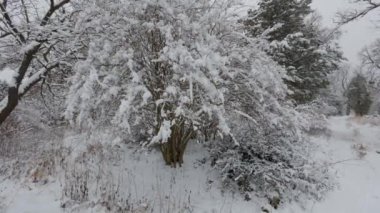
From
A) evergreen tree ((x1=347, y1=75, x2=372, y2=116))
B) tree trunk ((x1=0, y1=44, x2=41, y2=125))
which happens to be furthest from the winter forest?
evergreen tree ((x1=347, y1=75, x2=372, y2=116))

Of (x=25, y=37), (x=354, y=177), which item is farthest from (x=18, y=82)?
(x=354, y=177)

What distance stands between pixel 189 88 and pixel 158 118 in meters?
0.84

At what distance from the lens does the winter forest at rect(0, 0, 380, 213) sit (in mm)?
5227

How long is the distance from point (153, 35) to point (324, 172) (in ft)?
14.1

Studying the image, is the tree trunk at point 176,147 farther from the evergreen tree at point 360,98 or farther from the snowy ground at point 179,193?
the evergreen tree at point 360,98

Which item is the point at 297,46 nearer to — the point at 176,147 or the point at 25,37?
the point at 176,147

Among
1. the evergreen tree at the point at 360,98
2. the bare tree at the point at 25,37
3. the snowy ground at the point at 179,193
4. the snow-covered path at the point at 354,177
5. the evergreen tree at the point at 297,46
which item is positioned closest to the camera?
the bare tree at the point at 25,37

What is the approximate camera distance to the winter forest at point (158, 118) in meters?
5.23

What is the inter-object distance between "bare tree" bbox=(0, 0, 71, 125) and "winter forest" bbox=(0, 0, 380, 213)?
3 cm

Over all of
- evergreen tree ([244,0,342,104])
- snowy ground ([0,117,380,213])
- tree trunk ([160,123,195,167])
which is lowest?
snowy ground ([0,117,380,213])

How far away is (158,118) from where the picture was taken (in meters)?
5.77

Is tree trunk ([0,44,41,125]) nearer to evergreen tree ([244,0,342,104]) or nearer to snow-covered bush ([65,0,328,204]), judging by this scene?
snow-covered bush ([65,0,328,204])

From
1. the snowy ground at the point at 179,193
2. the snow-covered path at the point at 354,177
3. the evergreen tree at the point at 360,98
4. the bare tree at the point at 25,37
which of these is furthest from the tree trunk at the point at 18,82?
the evergreen tree at the point at 360,98

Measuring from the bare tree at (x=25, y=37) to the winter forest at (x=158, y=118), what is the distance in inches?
1.0
